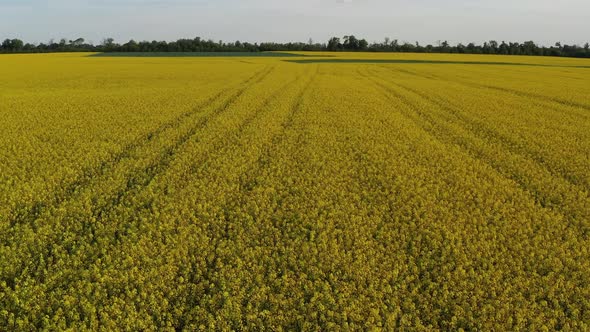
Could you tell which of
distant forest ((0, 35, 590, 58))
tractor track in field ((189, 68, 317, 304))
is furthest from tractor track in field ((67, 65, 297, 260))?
distant forest ((0, 35, 590, 58))

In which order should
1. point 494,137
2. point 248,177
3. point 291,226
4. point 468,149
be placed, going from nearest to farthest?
point 291,226 < point 248,177 < point 468,149 < point 494,137

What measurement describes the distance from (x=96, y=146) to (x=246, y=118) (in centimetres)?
661

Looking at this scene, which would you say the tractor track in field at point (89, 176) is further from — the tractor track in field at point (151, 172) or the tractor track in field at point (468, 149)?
the tractor track in field at point (468, 149)

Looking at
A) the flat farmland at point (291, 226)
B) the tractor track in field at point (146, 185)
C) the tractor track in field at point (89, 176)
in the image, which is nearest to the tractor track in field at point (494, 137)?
the flat farmland at point (291, 226)

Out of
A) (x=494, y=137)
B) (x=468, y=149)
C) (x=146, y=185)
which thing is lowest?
(x=146, y=185)

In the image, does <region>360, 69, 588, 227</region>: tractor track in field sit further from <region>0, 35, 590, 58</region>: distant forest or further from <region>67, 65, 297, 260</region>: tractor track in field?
<region>0, 35, 590, 58</region>: distant forest

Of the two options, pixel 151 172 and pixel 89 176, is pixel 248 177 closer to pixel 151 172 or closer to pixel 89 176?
pixel 151 172

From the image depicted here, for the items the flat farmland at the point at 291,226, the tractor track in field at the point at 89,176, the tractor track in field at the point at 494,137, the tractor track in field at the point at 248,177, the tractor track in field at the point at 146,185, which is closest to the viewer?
the flat farmland at the point at 291,226

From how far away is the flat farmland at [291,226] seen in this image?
19.1 feet

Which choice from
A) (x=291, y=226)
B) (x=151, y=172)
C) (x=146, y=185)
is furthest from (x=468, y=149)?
(x=146, y=185)

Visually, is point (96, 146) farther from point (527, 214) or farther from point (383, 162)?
point (527, 214)

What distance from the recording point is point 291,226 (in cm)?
805

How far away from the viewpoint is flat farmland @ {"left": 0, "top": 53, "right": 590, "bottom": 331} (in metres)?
5.84

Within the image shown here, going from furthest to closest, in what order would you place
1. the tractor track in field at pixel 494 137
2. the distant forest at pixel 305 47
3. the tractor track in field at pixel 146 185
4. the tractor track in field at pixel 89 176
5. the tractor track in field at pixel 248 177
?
1. the distant forest at pixel 305 47
2. the tractor track in field at pixel 494 137
3. the tractor track in field at pixel 89 176
4. the tractor track in field at pixel 146 185
5. the tractor track in field at pixel 248 177
